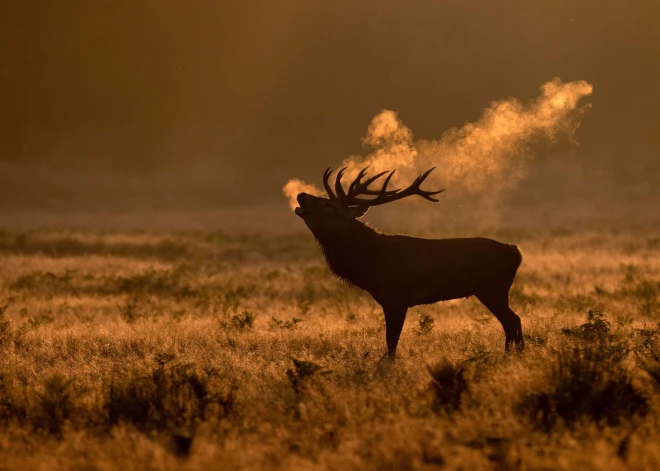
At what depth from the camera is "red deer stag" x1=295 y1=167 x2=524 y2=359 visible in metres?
11.3

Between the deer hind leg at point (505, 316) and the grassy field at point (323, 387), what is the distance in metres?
0.29

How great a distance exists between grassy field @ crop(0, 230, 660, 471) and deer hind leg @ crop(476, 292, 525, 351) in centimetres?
29

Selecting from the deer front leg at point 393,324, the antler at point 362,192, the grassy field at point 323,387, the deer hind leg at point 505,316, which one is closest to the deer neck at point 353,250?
the antler at point 362,192

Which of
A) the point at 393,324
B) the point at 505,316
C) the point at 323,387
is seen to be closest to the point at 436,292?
the point at 393,324

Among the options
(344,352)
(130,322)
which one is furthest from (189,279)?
(344,352)

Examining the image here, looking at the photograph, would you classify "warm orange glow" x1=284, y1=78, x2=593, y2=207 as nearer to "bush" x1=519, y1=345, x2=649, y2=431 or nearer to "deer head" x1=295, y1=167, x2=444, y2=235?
"deer head" x1=295, y1=167, x2=444, y2=235

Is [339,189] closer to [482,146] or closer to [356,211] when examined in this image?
[356,211]

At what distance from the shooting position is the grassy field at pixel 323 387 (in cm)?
646

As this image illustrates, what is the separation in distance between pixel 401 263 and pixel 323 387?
9.96 feet

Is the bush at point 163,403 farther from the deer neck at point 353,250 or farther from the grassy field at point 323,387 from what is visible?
the deer neck at point 353,250

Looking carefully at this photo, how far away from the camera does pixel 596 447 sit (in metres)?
6.38

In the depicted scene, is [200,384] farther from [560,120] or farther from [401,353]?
[560,120]

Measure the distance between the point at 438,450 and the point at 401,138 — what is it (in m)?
9.18

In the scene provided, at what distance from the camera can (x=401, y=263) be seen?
37.2 feet
